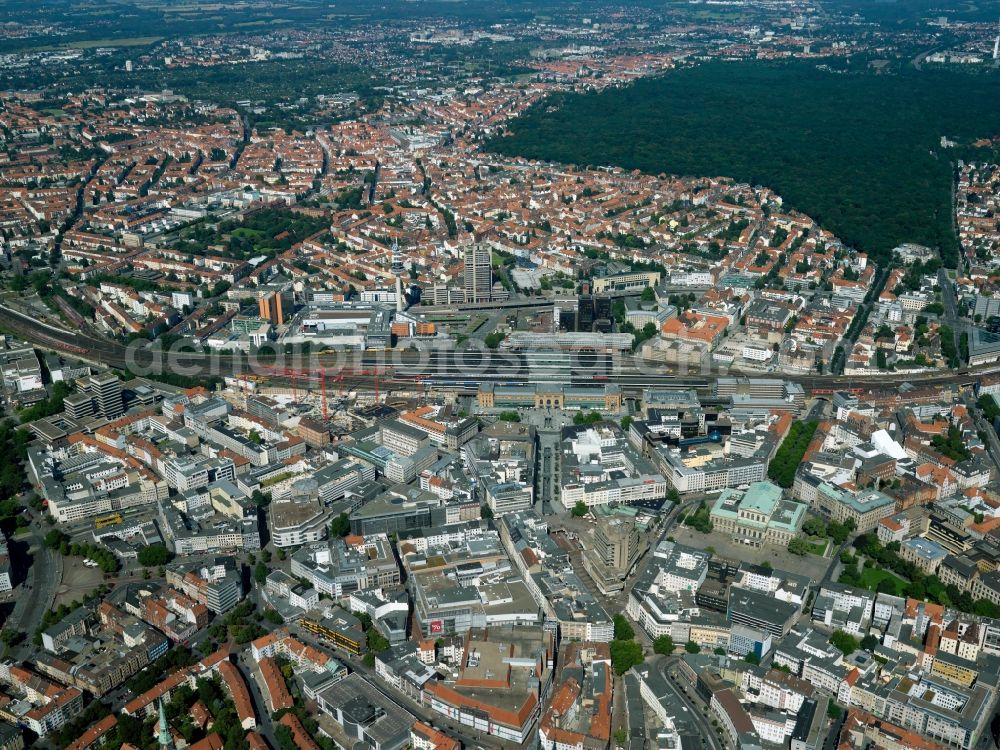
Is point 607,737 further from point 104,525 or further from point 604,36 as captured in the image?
point 604,36

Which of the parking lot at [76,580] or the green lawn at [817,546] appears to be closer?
the parking lot at [76,580]

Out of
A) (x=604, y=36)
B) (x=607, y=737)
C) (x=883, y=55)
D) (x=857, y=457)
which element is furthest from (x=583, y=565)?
(x=604, y=36)

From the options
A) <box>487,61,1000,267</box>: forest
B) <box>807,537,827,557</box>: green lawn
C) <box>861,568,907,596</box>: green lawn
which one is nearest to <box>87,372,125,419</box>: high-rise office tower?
<box>807,537,827,557</box>: green lawn

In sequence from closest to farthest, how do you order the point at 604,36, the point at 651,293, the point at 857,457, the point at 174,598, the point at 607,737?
the point at 607,737, the point at 174,598, the point at 857,457, the point at 651,293, the point at 604,36

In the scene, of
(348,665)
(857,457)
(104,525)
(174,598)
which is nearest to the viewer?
(348,665)

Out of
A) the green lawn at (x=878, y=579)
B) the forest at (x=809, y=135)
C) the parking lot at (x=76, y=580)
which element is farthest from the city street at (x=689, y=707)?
the forest at (x=809, y=135)

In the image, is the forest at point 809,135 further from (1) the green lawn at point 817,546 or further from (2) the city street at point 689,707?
(2) the city street at point 689,707
